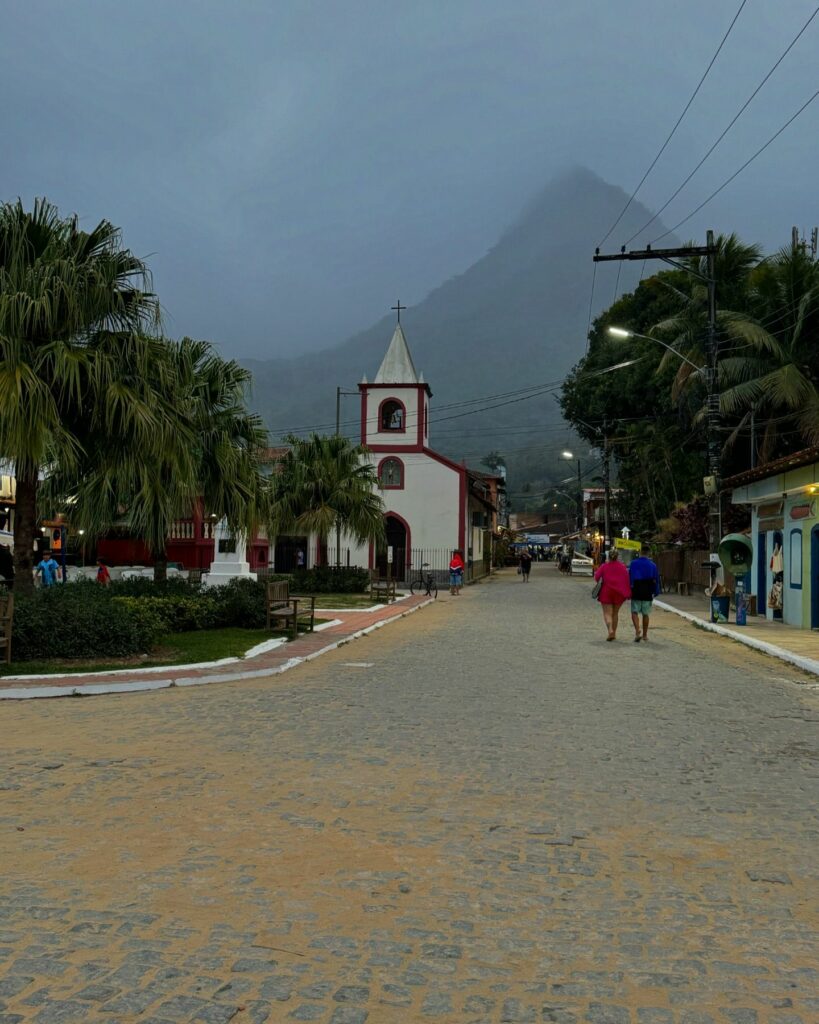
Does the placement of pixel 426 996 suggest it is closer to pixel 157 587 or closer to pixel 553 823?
pixel 553 823

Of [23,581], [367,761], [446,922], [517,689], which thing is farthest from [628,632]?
[446,922]

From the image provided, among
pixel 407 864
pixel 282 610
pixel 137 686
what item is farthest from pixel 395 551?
pixel 407 864

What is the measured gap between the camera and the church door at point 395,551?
47312mm

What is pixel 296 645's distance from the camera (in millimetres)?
16141

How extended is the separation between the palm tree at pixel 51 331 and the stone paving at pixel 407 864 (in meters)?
3.98

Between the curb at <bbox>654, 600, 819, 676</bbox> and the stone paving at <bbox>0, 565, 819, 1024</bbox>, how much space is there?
4456 mm

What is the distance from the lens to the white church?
47.8 m

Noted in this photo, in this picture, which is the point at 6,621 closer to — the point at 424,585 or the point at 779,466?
the point at 779,466

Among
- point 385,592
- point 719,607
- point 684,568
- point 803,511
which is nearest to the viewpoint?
point 803,511

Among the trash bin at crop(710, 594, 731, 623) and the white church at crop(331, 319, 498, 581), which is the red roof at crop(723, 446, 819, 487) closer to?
the trash bin at crop(710, 594, 731, 623)

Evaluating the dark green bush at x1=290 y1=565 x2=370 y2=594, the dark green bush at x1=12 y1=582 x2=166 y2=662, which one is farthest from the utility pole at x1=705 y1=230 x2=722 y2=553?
the dark green bush at x1=12 y1=582 x2=166 y2=662

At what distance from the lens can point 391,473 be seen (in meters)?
48.6

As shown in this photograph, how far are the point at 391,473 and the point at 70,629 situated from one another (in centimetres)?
3595

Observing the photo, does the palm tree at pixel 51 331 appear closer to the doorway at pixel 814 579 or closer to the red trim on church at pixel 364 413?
the doorway at pixel 814 579
